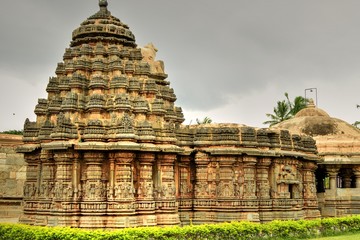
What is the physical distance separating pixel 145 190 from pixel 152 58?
6569 mm

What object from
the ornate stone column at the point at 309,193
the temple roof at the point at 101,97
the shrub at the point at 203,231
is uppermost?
the temple roof at the point at 101,97

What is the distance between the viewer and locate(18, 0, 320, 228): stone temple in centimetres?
1312

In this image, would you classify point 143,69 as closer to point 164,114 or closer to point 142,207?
point 164,114

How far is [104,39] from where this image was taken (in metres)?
15.3

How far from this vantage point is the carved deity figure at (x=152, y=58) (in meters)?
18.0

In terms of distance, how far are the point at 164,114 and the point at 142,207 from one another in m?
2.77

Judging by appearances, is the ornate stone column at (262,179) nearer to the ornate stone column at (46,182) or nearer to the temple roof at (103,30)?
the temple roof at (103,30)

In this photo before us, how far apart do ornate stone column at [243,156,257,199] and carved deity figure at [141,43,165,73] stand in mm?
4618

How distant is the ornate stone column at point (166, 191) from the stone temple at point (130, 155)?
3 centimetres

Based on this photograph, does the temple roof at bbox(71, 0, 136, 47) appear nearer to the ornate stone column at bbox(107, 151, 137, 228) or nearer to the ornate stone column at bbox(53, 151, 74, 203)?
the ornate stone column at bbox(53, 151, 74, 203)

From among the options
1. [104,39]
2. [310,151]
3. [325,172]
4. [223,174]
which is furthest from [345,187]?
[104,39]

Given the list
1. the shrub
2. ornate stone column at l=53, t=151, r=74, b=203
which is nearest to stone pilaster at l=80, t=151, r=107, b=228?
ornate stone column at l=53, t=151, r=74, b=203

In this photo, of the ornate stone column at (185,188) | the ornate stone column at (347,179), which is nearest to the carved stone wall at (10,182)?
the ornate stone column at (185,188)

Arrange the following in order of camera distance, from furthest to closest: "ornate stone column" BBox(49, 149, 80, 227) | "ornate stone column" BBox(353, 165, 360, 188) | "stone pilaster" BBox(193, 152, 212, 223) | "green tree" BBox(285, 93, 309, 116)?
"green tree" BBox(285, 93, 309, 116)
"ornate stone column" BBox(353, 165, 360, 188)
"stone pilaster" BBox(193, 152, 212, 223)
"ornate stone column" BBox(49, 149, 80, 227)
